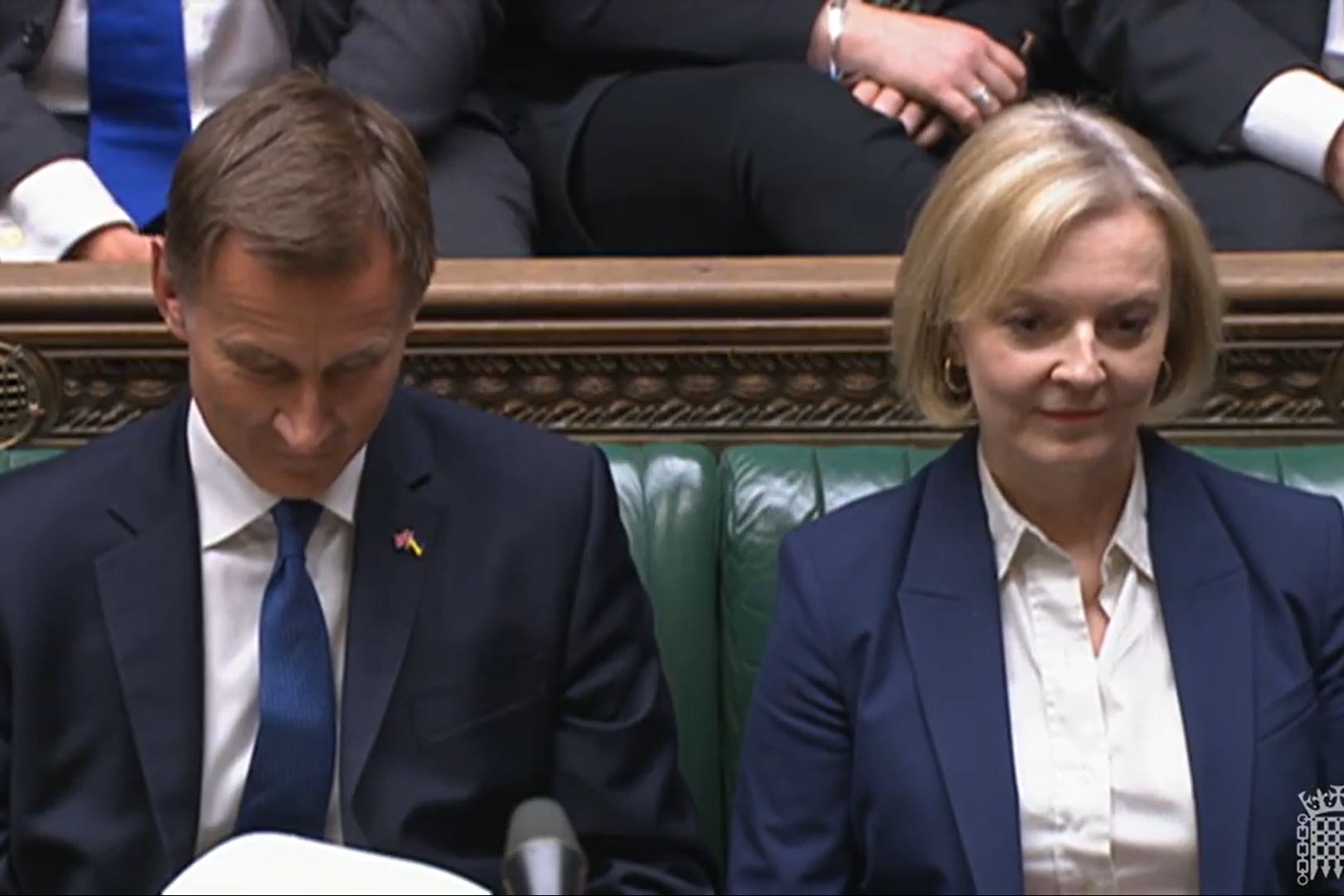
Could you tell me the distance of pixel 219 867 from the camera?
1140mm

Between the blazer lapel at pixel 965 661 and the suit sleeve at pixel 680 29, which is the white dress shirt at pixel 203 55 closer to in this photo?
the suit sleeve at pixel 680 29

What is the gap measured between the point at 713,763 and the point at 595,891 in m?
0.42

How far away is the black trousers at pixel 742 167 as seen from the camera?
2115mm

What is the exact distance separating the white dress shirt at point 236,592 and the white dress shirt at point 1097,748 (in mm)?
429

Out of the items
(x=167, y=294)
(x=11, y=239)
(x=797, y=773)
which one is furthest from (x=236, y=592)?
(x=11, y=239)

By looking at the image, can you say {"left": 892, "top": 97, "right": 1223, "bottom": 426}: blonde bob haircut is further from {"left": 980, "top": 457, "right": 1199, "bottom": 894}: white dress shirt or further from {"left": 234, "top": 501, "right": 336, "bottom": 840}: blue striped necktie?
{"left": 234, "top": 501, "right": 336, "bottom": 840}: blue striped necktie

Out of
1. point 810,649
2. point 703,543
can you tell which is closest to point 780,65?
point 703,543

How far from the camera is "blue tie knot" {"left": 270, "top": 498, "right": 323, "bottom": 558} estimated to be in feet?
4.87

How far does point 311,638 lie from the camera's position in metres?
1.48

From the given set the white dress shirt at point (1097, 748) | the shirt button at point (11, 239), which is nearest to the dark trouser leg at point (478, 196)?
the shirt button at point (11, 239)

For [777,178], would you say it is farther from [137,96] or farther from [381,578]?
[381,578]

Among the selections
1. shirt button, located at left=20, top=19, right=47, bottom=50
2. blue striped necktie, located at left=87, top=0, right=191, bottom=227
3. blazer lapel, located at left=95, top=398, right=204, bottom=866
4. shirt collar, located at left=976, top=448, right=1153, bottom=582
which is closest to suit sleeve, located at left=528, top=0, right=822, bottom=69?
blue striped necktie, located at left=87, top=0, right=191, bottom=227

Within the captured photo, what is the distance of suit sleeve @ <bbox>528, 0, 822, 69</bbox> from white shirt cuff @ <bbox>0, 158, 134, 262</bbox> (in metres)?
0.49

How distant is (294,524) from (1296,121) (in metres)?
1.11
